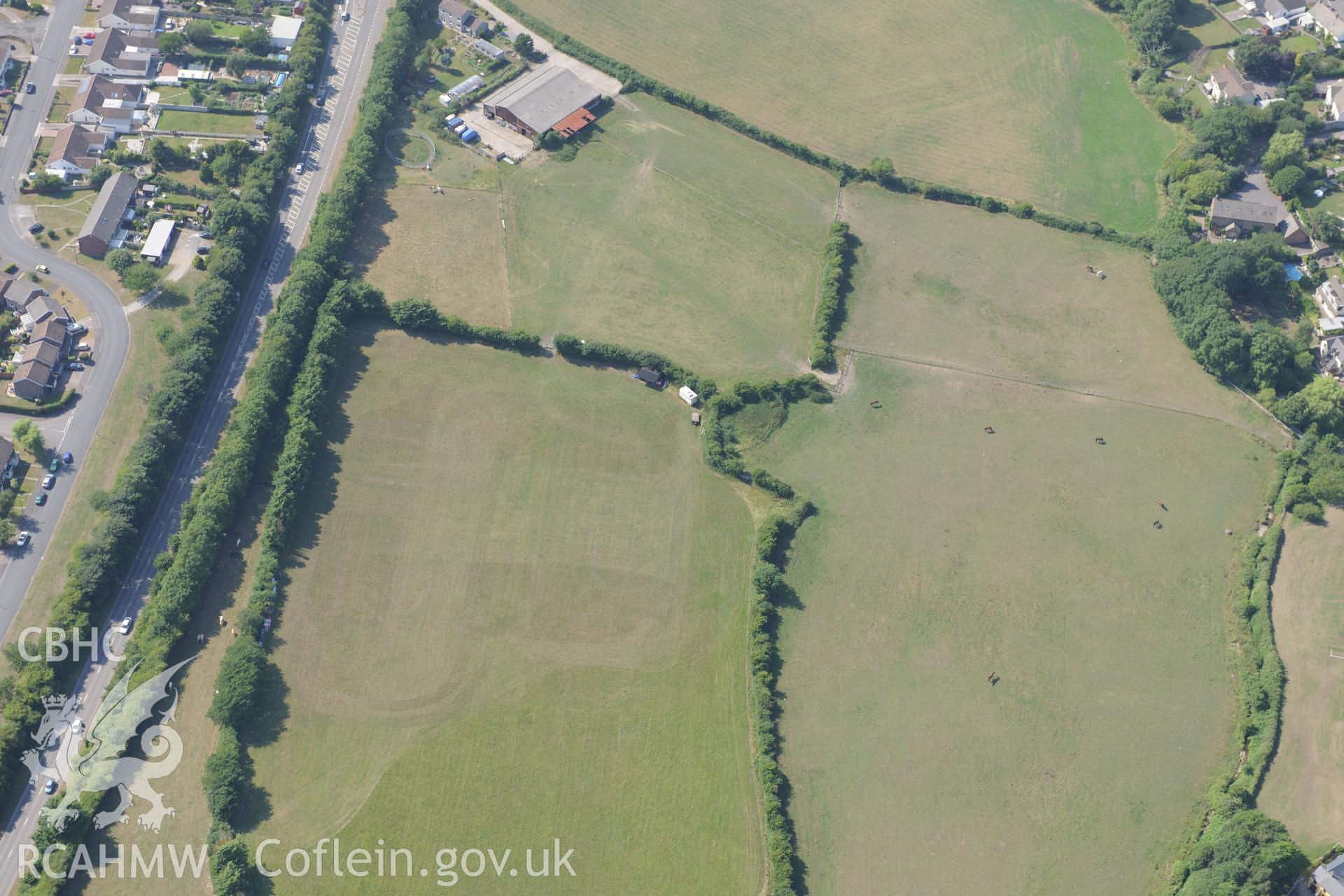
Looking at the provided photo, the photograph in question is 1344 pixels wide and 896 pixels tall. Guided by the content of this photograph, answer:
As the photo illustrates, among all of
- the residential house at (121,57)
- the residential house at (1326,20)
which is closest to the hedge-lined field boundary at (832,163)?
the residential house at (1326,20)

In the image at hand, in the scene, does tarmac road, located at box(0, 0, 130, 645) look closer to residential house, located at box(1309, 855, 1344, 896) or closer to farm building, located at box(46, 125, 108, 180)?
farm building, located at box(46, 125, 108, 180)

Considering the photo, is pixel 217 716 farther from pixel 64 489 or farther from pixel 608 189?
pixel 608 189

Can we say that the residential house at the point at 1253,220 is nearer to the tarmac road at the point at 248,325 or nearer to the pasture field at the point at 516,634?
the pasture field at the point at 516,634

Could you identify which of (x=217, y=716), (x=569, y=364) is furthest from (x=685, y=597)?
(x=217, y=716)

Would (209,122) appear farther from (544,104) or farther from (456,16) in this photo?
(544,104)

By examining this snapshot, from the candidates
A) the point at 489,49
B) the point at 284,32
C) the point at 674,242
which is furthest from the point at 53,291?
the point at 674,242

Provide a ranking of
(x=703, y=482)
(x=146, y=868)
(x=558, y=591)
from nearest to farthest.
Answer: (x=146, y=868) → (x=558, y=591) → (x=703, y=482)
